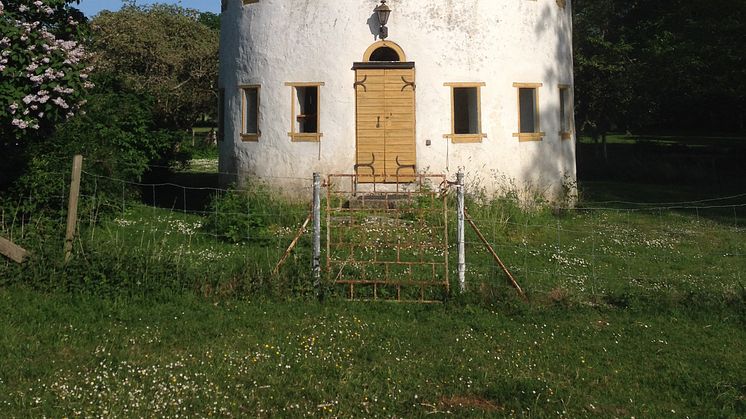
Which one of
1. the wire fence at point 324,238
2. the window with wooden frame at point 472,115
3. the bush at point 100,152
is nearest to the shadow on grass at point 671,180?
the wire fence at point 324,238

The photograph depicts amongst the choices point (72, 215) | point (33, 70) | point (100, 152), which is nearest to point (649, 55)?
point (100, 152)

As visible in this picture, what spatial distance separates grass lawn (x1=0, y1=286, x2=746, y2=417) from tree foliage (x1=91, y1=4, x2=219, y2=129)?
23409mm

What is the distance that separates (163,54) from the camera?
1191 inches

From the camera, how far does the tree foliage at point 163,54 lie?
2962cm

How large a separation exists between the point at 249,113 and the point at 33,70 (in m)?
6.47

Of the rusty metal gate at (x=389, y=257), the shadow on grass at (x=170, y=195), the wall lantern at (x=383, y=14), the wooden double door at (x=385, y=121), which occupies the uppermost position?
the wall lantern at (x=383, y=14)

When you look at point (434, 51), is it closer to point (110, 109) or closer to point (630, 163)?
point (110, 109)

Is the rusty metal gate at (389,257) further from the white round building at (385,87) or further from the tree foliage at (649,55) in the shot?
the tree foliage at (649,55)

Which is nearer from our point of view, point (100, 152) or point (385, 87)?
point (100, 152)

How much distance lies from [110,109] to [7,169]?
3506 mm

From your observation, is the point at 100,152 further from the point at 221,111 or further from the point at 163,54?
the point at 163,54

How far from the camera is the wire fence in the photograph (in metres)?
8.17

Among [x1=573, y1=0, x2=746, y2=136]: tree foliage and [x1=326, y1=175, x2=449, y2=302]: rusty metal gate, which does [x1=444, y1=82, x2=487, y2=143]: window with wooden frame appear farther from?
[x1=573, y1=0, x2=746, y2=136]: tree foliage

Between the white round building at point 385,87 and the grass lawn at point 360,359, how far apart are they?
23.0 feet
